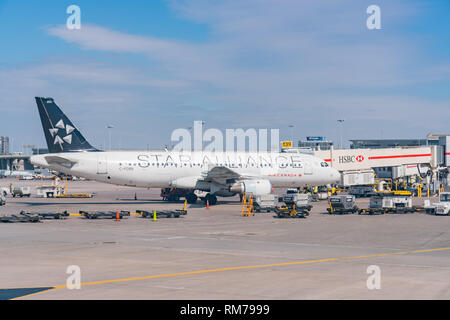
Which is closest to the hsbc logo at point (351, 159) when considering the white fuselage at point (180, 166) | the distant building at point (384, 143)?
the white fuselage at point (180, 166)

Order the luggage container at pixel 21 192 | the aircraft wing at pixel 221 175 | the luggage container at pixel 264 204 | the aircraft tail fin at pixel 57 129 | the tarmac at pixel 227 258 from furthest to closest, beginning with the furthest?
the luggage container at pixel 21 192 → the aircraft wing at pixel 221 175 → the aircraft tail fin at pixel 57 129 → the luggage container at pixel 264 204 → the tarmac at pixel 227 258

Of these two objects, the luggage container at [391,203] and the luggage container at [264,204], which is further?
the luggage container at [264,204]

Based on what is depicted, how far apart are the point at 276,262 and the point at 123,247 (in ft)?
24.0

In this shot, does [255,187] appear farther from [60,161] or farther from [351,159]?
[351,159]

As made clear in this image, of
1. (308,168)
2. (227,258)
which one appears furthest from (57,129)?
(227,258)

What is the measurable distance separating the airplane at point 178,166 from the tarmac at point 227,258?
1220 cm

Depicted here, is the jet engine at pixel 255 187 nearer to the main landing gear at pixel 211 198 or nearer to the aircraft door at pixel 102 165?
the main landing gear at pixel 211 198

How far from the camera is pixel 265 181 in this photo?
47594mm

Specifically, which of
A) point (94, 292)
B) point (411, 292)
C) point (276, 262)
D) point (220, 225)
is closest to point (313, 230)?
point (220, 225)

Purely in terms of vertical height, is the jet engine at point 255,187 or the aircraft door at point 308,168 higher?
the aircraft door at point 308,168

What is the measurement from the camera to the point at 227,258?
1992cm

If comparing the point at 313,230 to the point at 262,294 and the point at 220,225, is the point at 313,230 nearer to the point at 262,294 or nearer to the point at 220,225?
the point at 220,225

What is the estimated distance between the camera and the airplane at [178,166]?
153ft
